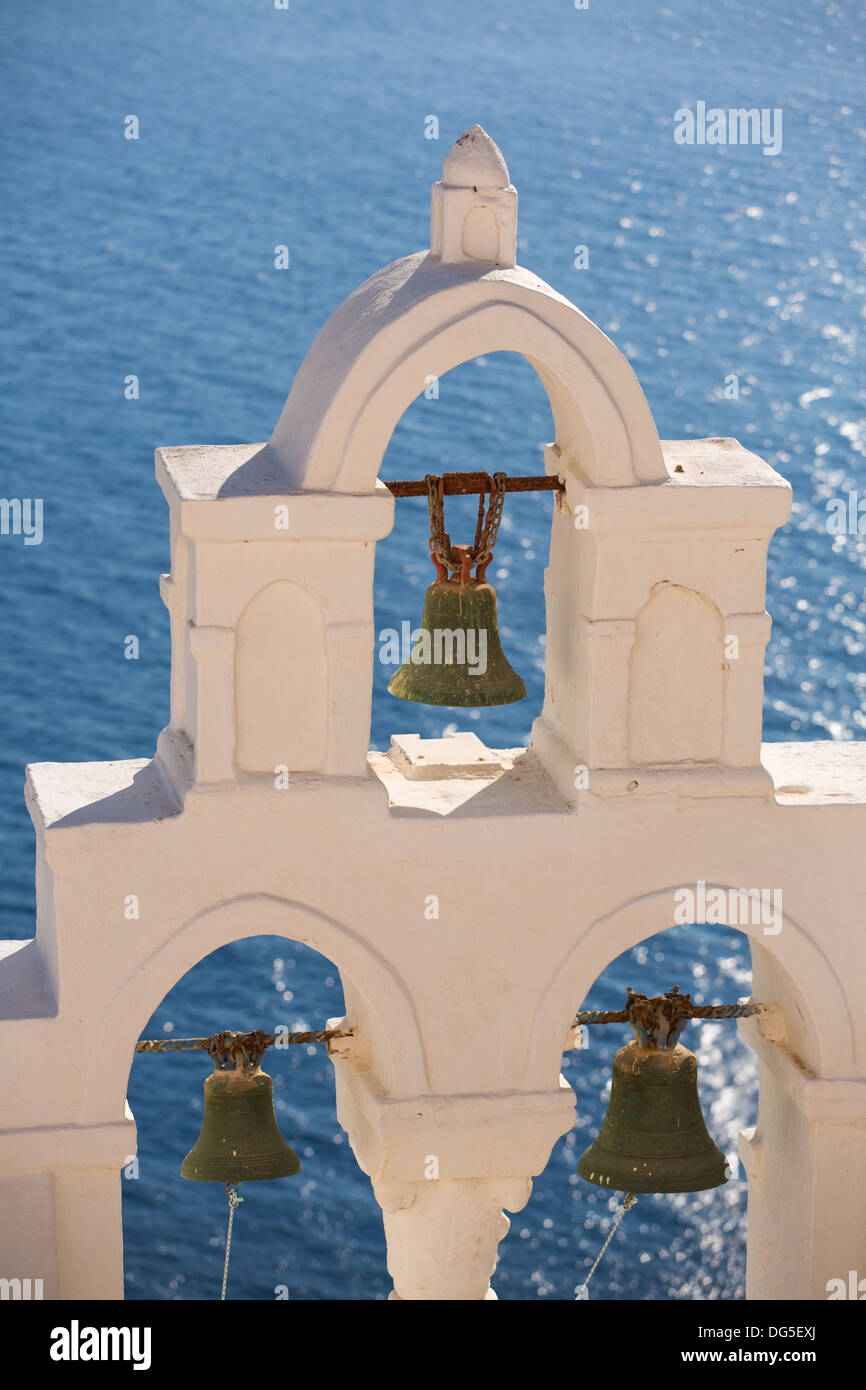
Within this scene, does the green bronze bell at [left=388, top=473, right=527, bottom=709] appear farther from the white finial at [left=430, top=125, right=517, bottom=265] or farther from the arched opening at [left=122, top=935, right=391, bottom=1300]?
the arched opening at [left=122, top=935, right=391, bottom=1300]

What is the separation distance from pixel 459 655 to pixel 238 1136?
273 cm

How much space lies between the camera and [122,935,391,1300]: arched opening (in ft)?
76.8

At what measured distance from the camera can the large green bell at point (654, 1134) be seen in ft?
42.4

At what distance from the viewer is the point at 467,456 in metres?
32.5

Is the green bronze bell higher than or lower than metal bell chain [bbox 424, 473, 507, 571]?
lower

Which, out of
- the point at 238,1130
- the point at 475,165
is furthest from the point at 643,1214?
the point at 475,165

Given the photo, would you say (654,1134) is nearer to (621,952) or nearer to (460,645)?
(621,952)

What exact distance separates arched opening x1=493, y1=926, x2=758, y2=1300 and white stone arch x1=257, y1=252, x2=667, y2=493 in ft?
38.7

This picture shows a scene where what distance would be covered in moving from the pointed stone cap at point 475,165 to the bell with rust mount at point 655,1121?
4185 mm

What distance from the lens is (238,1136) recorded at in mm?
12992

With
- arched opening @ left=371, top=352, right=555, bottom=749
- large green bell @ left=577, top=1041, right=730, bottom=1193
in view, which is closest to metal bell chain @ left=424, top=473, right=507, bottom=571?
large green bell @ left=577, top=1041, right=730, bottom=1193

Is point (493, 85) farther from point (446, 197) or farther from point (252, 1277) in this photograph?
point (446, 197)

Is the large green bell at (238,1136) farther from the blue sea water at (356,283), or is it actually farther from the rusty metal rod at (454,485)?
the blue sea water at (356,283)

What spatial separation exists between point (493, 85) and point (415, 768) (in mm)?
26863
